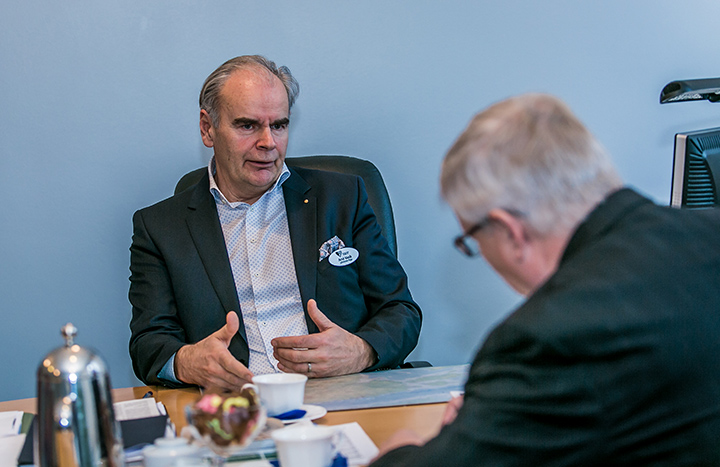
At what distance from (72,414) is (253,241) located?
110cm

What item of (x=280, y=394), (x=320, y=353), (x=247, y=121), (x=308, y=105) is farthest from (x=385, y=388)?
(x=308, y=105)

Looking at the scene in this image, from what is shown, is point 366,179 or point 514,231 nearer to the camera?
point 514,231

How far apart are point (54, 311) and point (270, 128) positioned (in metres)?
0.99

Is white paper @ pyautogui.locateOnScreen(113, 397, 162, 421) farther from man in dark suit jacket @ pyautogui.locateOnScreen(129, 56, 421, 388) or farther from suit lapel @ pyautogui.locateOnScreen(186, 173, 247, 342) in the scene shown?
suit lapel @ pyautogui.locateOnScreen(186, 173, 247, 342)

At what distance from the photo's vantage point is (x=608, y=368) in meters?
0.75

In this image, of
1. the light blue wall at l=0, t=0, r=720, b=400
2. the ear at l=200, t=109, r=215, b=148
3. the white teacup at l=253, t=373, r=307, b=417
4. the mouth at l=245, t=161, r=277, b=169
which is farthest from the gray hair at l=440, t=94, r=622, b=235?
the light blue wall at l=0, t=0, r=720, b=400

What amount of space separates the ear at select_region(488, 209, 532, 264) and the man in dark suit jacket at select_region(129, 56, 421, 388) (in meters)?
0.86

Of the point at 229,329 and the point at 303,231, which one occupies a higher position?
the point at 303,231

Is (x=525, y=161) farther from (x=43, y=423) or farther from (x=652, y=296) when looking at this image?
(x=43, y=423)

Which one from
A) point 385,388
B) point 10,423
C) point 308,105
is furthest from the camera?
point 308,105

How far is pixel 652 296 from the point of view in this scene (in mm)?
778

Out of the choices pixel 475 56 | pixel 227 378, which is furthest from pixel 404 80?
pixel 227 378

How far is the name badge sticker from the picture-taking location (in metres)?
1.95

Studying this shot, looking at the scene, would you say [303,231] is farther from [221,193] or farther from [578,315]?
[578,315]
